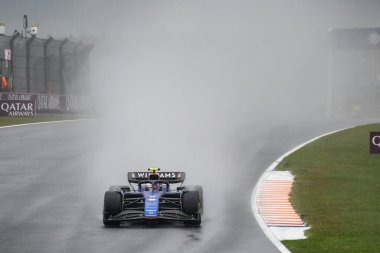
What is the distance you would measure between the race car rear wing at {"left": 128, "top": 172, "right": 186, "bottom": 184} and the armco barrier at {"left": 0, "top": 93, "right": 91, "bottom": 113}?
32.0 metres

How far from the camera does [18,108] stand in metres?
49.0

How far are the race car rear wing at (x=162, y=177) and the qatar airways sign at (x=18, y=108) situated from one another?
30564mm

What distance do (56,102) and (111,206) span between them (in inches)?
1572

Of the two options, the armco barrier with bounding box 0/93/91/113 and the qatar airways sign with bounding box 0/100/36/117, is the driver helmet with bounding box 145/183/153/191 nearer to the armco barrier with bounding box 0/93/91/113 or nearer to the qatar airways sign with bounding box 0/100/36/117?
the qatar airways sign with bounding box 0/100/36/117

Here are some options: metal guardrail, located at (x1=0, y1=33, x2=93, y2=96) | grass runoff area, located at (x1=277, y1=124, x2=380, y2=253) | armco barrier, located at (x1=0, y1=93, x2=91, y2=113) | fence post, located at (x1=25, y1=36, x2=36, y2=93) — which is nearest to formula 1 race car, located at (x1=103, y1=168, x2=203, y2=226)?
grass runoff area, located at (x1=277, y1=124, x2=380, y2=253)

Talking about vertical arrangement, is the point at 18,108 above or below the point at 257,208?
above

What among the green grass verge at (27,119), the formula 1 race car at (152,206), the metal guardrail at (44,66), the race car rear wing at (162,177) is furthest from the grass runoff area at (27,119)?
the formula 1 race car at (152,206)

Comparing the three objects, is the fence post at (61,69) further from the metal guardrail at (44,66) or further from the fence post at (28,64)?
the fence post at (28,64)

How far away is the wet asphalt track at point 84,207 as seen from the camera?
614 inches

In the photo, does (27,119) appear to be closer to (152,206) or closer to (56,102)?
(56,102)

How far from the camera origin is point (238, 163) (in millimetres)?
29781

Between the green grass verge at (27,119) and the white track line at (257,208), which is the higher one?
the green grass verge at (27,119)

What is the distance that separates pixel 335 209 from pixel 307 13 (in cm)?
5258

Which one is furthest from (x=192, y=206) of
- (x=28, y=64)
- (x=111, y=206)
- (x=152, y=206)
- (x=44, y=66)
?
(x=44, y=66)
